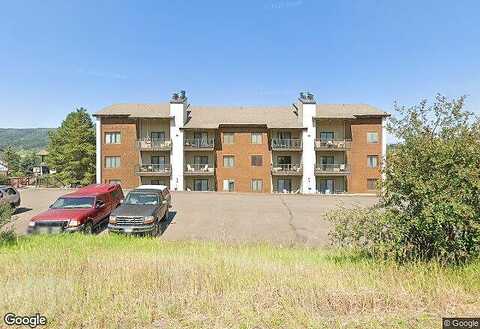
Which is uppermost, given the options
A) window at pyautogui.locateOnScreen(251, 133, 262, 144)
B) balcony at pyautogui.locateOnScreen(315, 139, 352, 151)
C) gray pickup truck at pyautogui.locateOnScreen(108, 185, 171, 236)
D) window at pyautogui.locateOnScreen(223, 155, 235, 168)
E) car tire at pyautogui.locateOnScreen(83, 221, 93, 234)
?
window at pyautogui.locateOnScreen(251, 133, 262, 144)

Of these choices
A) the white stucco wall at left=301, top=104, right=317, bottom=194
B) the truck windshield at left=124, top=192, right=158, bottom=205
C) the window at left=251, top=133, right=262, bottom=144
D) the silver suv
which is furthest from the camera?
the window at left=251, top=133, right=262, bottom=144

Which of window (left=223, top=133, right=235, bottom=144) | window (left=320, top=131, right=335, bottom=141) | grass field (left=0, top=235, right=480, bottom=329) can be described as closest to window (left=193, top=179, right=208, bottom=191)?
window (left=223, top=133, right=235, bottom=144)

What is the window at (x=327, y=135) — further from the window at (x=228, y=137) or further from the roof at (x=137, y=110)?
the roof at (x=137, y=110)

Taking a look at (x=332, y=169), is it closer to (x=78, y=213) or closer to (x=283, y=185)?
(x=283, y=185)

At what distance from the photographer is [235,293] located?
4.79 m

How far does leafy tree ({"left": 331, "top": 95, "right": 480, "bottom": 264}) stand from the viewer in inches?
239

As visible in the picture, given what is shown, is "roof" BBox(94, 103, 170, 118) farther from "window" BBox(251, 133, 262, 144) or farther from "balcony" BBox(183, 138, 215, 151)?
"window" BBox(251, 133, 262, 144)

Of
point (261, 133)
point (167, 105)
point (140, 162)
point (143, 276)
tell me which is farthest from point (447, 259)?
point (167, 105)

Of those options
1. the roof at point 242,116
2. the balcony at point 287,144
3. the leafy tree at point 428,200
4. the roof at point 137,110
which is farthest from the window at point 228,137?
the leafy tree at point 428,200

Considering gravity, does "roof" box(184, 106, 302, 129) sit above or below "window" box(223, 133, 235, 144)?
above

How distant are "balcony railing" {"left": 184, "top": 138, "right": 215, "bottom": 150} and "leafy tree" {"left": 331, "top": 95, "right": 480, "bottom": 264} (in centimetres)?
3175

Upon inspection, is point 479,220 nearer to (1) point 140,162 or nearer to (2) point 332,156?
(2) point 332,156

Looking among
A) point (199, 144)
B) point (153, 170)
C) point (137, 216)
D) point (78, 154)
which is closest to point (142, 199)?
point (137, 216)

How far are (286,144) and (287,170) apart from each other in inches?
138
